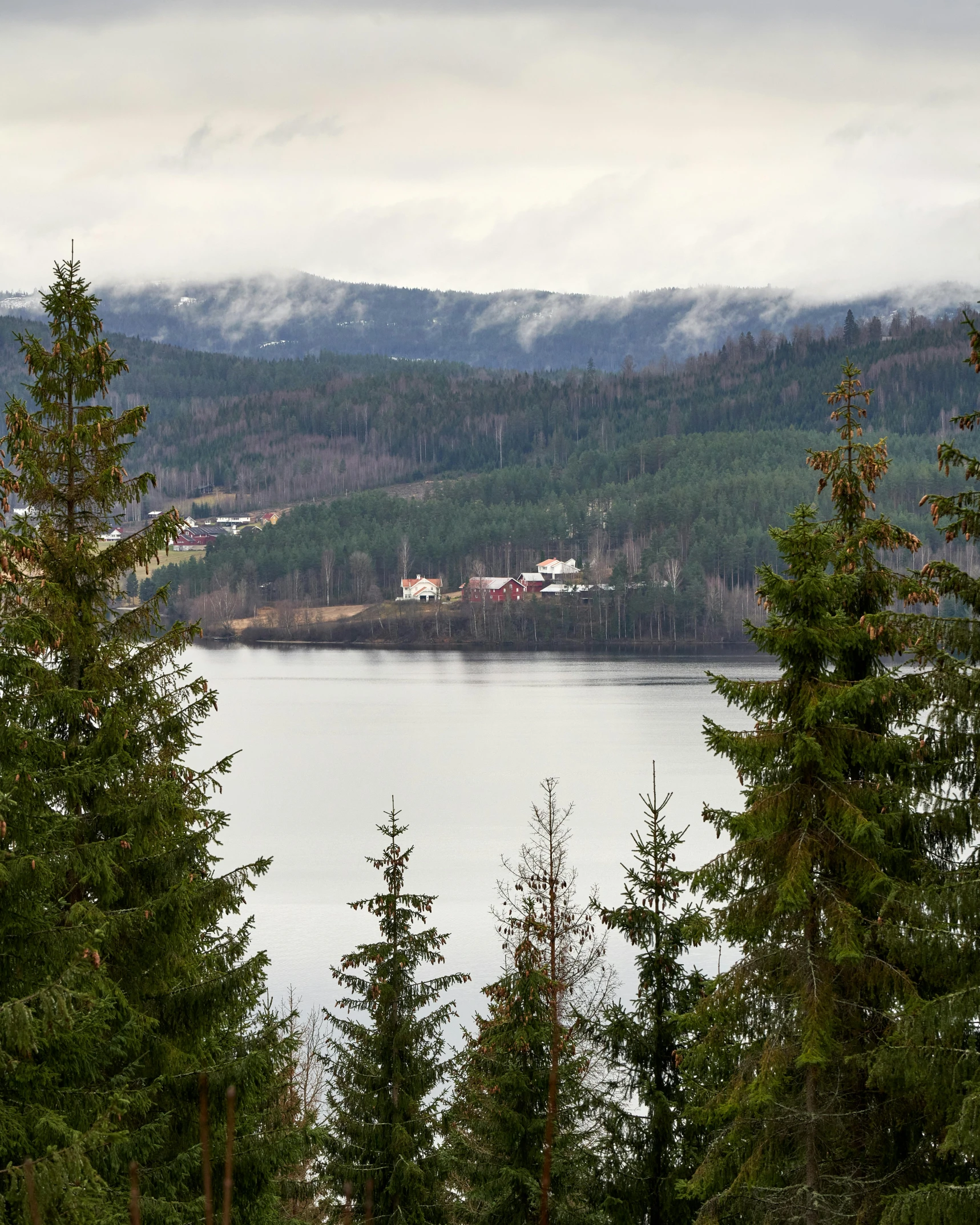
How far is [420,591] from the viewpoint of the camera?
494ft

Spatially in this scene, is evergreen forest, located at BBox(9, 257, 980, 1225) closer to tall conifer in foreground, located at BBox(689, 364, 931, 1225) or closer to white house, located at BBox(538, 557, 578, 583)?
tall conifer in foreground, located at BBox(689, 364, 931, 1225)

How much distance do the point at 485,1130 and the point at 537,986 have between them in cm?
142

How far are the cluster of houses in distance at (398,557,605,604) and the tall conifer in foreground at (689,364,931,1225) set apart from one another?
418ft

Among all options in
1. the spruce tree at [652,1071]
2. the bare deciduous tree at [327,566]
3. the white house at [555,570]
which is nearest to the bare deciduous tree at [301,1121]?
the spruce tree at [652,1071]

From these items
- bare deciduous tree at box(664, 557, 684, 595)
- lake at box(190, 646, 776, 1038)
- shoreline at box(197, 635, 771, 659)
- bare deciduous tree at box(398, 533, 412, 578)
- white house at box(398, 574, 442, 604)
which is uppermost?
bare deciduous tree at box(398, 533, 412, 578)

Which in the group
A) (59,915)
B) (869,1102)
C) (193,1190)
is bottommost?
(193,1190)

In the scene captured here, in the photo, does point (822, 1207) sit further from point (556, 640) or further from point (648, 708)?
point (556, 640)

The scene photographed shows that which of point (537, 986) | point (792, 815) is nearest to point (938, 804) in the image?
point (792, 815)

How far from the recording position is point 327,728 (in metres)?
74.4

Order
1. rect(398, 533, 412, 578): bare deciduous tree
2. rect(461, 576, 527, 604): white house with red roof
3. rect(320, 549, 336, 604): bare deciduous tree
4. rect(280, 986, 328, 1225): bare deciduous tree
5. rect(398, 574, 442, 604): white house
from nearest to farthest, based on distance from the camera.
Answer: rect(280, 986, 328, 1225): bare deciduous tree, rect(461, 576, 527, 604): white house with red roof, rect(398, 574, 442, 604): white house, rect(320, 549, 336, 604): bare deciduous tree, rect(398, 533, 412, 578): bare deciduous tree

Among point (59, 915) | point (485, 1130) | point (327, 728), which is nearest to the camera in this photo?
point (59, 915)

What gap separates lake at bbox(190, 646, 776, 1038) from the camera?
3497 centimetres

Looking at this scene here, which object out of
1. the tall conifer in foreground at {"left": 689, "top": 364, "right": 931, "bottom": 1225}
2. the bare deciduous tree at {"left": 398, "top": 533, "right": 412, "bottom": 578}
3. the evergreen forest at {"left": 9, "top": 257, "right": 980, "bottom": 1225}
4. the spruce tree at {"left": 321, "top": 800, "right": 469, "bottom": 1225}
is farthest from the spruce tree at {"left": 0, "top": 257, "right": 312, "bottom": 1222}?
the bare deciduous tree at {"left": 398, "top": 533, "right": 412, "bottom": 578}

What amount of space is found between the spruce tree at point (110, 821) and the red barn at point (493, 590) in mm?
130025
